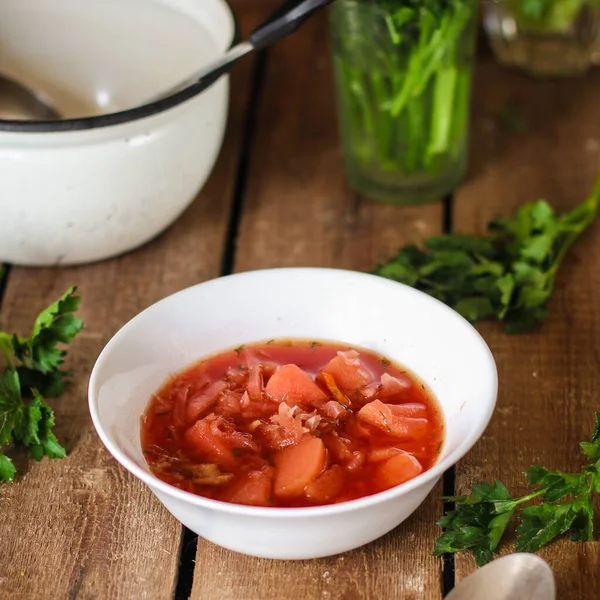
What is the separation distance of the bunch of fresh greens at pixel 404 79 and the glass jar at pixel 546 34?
45 centimetres

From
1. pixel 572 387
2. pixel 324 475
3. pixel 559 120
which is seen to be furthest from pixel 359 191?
pixel 324 475

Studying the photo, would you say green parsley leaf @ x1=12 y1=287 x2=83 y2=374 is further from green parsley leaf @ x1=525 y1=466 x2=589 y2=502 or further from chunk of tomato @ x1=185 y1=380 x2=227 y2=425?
green parsley leaf @ x1=525 y1=466 x2=589 y2=502

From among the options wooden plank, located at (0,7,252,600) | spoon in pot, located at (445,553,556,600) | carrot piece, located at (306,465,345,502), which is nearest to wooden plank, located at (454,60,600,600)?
spoon in pot, located at (445,553,556,600)

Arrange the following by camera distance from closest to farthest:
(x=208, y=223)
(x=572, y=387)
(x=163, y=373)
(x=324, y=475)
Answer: (x=324, y=475), (x=163, y=373), (x=572, y=387), (x=208, y=223)

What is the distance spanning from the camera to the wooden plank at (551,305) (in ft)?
5.16

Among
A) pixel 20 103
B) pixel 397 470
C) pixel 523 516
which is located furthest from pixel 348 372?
pixel 20 103

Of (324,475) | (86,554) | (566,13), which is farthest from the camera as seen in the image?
(566,13)

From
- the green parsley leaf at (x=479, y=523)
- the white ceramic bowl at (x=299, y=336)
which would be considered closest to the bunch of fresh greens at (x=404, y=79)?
the white ceramic bowl at (x=299, y=336)

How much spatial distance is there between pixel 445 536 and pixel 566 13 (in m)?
1.56

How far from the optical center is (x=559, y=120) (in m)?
2.48

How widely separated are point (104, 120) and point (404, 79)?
64 centimetres

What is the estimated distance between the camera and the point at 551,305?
1.93 metres

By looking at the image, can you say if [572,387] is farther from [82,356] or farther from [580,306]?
[82,356]

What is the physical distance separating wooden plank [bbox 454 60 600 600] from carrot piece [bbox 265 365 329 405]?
0.90 ft
